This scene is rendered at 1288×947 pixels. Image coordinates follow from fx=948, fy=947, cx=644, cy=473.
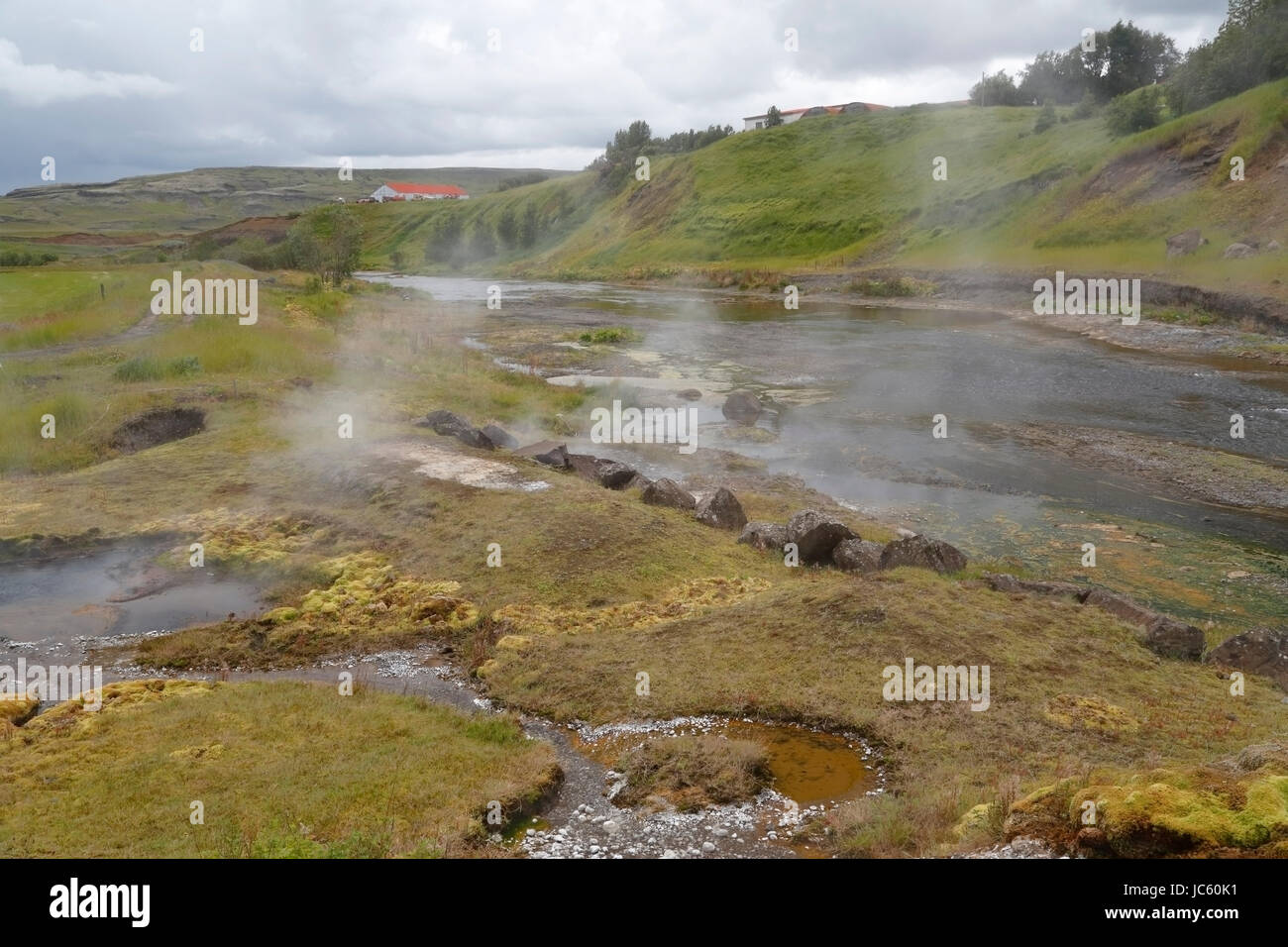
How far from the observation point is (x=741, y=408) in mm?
38000

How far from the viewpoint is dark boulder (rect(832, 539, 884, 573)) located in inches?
754

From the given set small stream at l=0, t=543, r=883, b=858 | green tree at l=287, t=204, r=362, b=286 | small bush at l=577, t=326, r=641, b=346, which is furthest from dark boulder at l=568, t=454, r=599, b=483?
green tree at l=287, t=204, r=362, b=286

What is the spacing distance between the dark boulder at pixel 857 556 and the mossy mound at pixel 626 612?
2.16 m

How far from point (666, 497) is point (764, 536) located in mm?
3640

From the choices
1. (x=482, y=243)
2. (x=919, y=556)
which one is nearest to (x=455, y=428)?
(x=919, y=556)

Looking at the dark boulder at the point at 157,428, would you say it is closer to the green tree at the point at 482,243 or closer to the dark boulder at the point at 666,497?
the dark boulder at the point at 666,497

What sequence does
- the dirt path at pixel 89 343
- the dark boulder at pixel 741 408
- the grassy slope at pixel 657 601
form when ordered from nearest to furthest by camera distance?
the grassy slope at pixel 657 601 < the dark boulder at pixel 741 408 < the dirt path at pixel 89 343

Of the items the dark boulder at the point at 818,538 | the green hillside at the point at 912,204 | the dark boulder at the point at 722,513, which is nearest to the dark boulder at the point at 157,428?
the dark boulder at the point at 722,513

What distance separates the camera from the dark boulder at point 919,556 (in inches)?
749

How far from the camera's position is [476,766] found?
1188 cm

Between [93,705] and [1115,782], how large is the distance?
13.1 metres

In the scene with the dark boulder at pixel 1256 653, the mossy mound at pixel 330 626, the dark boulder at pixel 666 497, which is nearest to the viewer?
the dark boulder at pixel 1256 653

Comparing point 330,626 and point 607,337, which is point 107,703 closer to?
point 330,626
